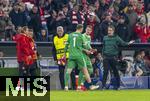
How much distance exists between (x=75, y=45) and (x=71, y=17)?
18.0ft

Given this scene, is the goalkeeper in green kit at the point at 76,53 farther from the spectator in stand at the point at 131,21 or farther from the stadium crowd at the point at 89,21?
the spectator in stand at the point at 131,21

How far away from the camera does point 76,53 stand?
26547mm

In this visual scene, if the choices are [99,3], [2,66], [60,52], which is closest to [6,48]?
[2,66]

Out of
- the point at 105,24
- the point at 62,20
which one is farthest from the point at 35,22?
the point at 105,24

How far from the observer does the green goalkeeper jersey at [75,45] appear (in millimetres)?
26438

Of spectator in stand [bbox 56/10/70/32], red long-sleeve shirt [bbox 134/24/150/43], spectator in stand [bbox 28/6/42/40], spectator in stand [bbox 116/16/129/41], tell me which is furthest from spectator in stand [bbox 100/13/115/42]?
spectator in stand [bbox 28/6/42/40]

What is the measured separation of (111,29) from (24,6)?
529cm

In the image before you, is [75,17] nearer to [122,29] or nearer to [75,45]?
[122,29]

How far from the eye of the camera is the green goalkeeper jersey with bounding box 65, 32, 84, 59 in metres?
26.4

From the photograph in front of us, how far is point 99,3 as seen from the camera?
33.5 m

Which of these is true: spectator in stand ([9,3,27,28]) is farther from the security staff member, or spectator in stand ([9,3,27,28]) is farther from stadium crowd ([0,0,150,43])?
the security staff member

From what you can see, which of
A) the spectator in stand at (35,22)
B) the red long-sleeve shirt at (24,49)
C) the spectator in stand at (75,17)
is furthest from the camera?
the spectator in stand at (75,17)

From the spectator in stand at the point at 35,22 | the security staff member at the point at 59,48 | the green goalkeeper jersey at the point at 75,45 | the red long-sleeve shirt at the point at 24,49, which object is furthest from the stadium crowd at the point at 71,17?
the green goalkeeper jersey at the point at 75,45

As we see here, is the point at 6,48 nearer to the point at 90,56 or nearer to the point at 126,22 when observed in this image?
the point at 90,56
